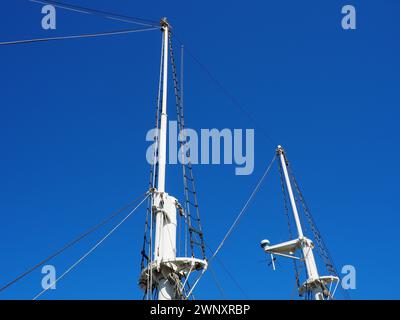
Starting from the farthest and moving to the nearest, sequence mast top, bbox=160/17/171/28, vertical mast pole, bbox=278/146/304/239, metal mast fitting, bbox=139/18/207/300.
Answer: vertical mast pole, bbox=278/146/304/239 → mast top, bbox=160/17/171/28 → metal mast fitting, bbox=139/18/207/300

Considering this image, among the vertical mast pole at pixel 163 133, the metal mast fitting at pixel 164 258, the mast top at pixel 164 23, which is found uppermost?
the mast top at pixel 164 23

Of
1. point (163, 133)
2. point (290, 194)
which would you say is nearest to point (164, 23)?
point (163, 133)

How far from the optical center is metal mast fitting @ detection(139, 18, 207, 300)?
1659 cm

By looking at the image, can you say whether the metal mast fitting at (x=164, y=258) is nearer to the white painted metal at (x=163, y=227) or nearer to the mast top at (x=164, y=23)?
the white painted metal at (x=163, y=227)

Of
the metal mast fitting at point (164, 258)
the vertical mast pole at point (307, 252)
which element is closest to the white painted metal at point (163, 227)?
the metal mast fitting at point (164, 258)

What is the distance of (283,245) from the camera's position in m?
38.8

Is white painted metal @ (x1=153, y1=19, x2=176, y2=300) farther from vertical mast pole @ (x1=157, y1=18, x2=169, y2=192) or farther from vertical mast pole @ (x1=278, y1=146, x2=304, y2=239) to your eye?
vertical mast pole @ (x1=278, y1=146, x2=304, y2=239)

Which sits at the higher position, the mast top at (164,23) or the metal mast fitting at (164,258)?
the mast top at (164,23)

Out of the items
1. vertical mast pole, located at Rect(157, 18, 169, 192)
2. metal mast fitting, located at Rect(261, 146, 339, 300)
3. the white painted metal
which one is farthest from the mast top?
metal mast fitting, located at Rect(261, 146, 339, 300)

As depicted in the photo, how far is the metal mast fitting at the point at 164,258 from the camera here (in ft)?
54.4
